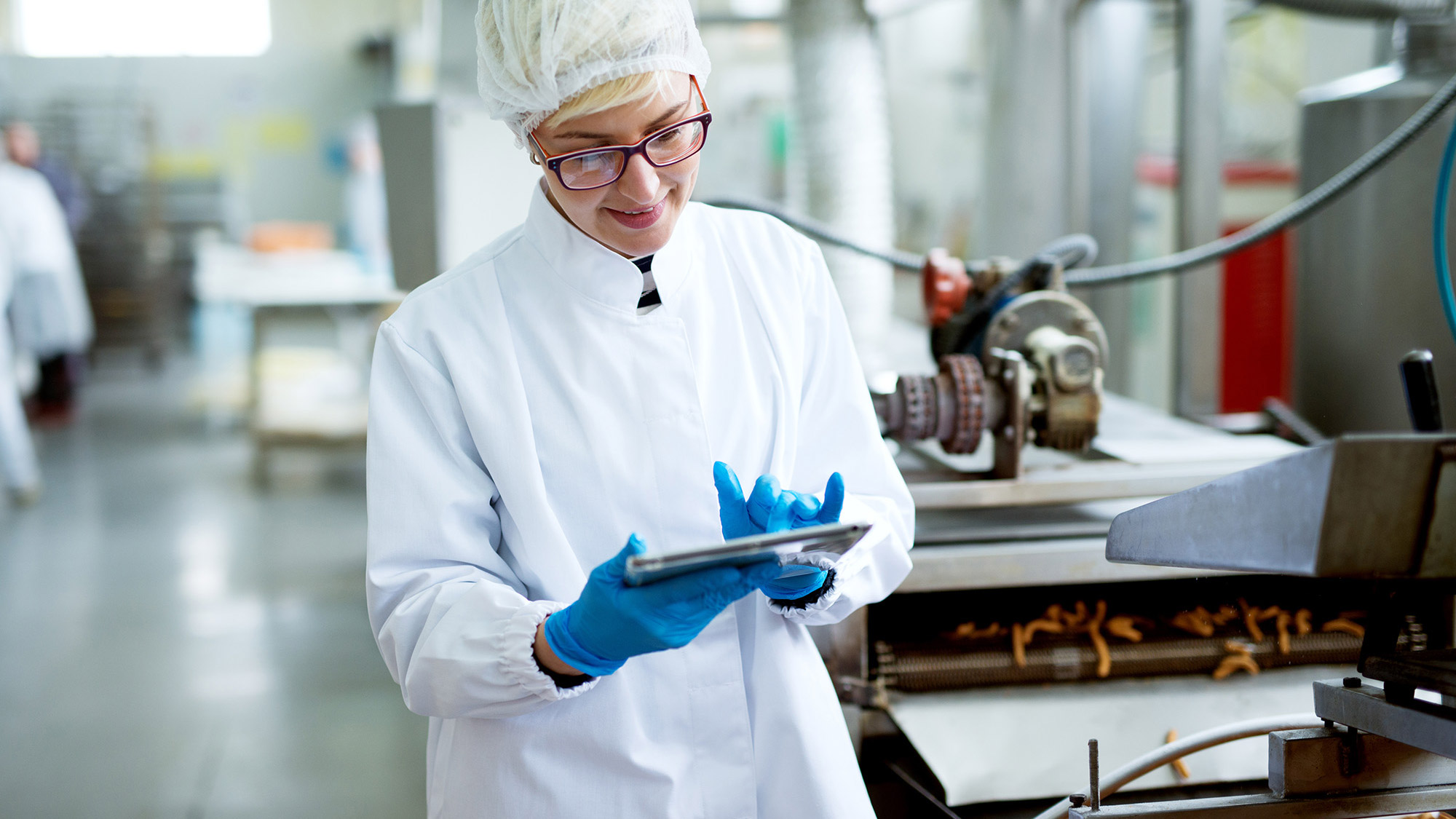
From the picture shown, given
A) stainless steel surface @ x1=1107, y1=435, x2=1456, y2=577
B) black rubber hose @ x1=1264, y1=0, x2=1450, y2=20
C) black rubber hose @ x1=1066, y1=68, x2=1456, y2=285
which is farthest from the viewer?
black rubber hose @ x1=1264, y1=0, x2=1450, y2=20

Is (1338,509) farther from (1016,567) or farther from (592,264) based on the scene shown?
(1016,567)

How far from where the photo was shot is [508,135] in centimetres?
194

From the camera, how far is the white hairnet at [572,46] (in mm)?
923

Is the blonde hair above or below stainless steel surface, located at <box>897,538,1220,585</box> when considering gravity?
above

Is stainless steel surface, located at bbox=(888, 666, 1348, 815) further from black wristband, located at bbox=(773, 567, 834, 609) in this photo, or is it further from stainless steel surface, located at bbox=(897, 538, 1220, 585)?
black wristband, located at bbox=(773, 567, 834, 609)

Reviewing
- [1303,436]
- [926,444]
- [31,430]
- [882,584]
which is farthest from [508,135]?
[31,430]

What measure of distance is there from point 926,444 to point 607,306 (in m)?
0.88

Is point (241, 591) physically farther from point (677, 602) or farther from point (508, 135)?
point (677, 602)

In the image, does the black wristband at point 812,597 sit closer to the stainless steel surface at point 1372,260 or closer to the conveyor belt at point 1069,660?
the conveyor belt at point 1069,660

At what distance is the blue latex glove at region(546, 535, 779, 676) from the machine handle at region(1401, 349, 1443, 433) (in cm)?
47

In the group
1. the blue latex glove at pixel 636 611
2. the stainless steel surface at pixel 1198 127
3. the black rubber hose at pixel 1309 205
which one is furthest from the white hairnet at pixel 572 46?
the stainless steel surface at pixel 1198 127

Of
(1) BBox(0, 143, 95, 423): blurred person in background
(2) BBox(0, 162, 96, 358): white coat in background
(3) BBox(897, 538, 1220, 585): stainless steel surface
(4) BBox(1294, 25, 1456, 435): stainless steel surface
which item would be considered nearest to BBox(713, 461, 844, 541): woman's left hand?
(3) BBox(897, 538, 1220, 585): stainless steel surface

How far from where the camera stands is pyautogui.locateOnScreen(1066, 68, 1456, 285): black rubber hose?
169 cm

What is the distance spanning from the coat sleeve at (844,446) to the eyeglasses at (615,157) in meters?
0.22
